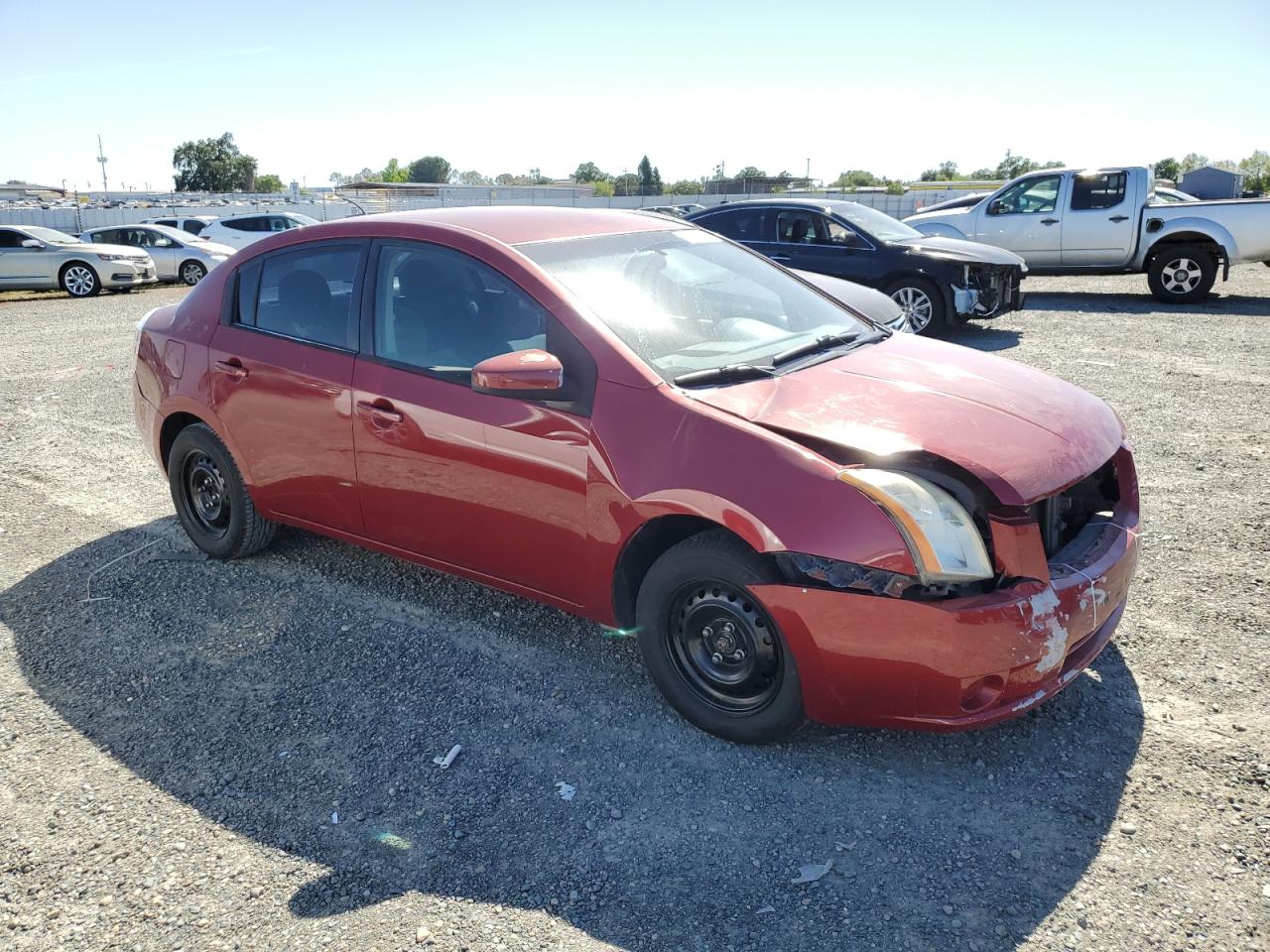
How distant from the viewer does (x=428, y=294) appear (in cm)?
386

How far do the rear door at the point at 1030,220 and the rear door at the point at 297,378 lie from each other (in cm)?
1266

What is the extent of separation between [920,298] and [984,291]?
71 centimetres

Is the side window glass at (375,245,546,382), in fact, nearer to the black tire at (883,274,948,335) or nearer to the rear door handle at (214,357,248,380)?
the rear door handle at (214,357,248,380)

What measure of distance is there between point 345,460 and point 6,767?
1.61 metres

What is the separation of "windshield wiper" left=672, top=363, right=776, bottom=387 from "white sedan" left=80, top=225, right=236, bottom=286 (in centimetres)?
2042

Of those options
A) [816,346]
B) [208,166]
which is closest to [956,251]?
[816,346]

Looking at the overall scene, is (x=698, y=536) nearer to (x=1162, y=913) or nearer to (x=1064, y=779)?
(x=1064, y=779)

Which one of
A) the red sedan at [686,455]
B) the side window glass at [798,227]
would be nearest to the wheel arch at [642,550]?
the red sedan at [686,455]

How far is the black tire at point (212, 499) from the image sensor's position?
4.68 meters

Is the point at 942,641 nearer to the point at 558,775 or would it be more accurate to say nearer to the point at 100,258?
the point at 558,775

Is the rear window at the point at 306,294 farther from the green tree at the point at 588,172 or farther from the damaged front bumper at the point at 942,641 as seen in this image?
the green tree at the point at 588,172

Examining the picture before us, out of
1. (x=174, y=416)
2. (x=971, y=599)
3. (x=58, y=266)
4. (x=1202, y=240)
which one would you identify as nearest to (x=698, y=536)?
(x=971, y=599)

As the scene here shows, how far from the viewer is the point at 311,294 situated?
168 inches

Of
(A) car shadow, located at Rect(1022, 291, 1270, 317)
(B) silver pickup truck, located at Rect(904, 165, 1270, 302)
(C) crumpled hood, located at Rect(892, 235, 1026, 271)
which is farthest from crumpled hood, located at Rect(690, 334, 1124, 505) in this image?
(B) silver pickup truck, located at Rect(904, 165, 1270, 302)
